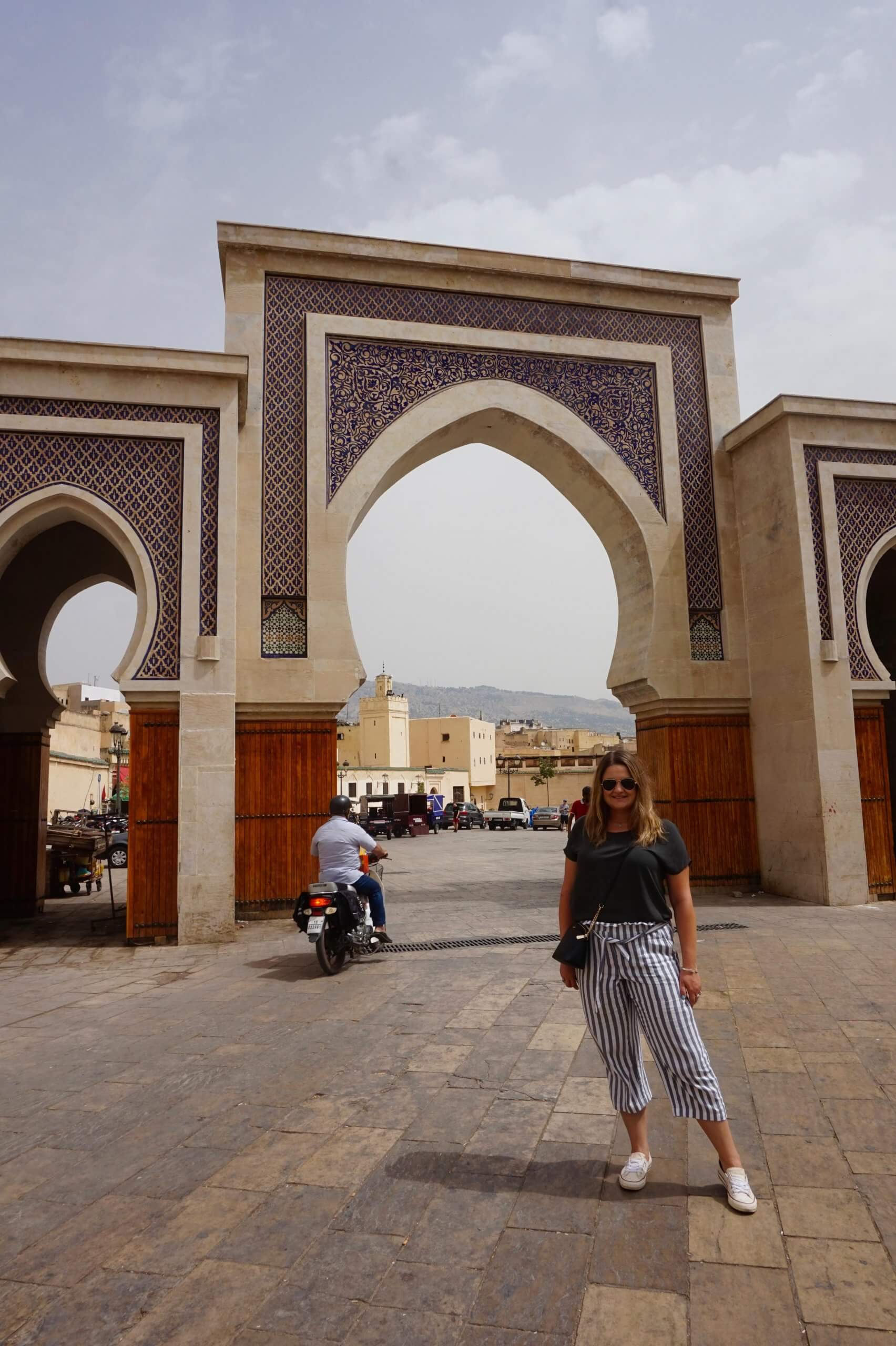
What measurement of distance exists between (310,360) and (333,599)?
2.66 m

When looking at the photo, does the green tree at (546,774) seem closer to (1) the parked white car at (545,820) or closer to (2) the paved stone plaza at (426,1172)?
(1) the parked white car at (545,820)

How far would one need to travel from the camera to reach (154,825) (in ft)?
25.7

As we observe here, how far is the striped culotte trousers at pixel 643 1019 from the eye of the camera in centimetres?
259

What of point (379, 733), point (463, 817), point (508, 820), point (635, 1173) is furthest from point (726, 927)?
point (379, 733)

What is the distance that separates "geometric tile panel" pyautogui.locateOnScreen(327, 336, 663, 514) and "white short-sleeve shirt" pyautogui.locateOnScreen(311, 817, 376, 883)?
4.21 meters

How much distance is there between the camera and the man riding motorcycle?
249 inches

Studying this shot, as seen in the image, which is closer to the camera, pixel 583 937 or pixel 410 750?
pixel 583 937

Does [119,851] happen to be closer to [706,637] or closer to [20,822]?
[20,822]

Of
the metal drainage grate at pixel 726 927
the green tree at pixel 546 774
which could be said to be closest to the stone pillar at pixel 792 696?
the metal drainage grate at pixel 726 927

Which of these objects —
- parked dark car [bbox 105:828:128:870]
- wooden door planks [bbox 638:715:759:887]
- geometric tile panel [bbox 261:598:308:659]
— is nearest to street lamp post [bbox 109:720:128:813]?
parked dark car [bbox 105:828:128:870]

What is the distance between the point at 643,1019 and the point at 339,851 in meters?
3.92

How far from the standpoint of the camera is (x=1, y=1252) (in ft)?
7.95

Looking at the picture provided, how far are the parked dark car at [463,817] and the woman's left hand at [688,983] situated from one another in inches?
1114

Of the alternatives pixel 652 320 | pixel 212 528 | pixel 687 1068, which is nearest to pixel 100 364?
pixel 212 528
